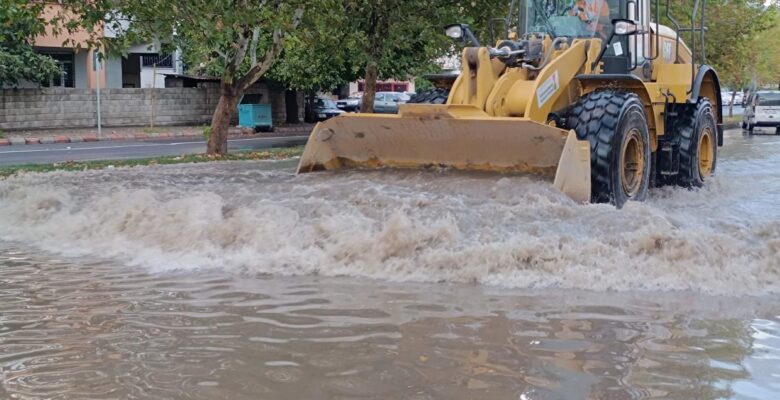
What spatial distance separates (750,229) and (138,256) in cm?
587

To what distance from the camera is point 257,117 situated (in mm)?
33750

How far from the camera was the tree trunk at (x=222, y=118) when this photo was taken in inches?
739

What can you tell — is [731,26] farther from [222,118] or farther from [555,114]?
[555,114]

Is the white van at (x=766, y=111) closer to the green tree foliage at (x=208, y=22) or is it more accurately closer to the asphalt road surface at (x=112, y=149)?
the asphalt road surface at (x=112, y=149)

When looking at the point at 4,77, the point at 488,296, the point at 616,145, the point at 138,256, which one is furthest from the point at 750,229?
the point at 4,77

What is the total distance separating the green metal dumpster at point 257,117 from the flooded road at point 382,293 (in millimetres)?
22576

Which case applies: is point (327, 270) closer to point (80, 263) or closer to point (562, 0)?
point (80, 263)

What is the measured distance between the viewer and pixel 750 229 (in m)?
8.53

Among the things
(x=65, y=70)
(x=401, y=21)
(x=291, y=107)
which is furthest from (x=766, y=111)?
(x=65, y=70)

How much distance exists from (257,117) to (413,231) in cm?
2654

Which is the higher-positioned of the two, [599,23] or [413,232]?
[599,23]

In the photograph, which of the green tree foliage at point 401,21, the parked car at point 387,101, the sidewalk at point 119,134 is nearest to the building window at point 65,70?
the sidewalk at point 119,134

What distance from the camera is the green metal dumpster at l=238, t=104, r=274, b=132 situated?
33.7 m

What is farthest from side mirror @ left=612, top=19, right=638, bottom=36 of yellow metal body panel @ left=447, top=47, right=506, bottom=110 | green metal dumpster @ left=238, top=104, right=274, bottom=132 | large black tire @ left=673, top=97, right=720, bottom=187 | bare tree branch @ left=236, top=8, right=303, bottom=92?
green metal dumpster @ left=238, top=104, right=274, bottom=132
